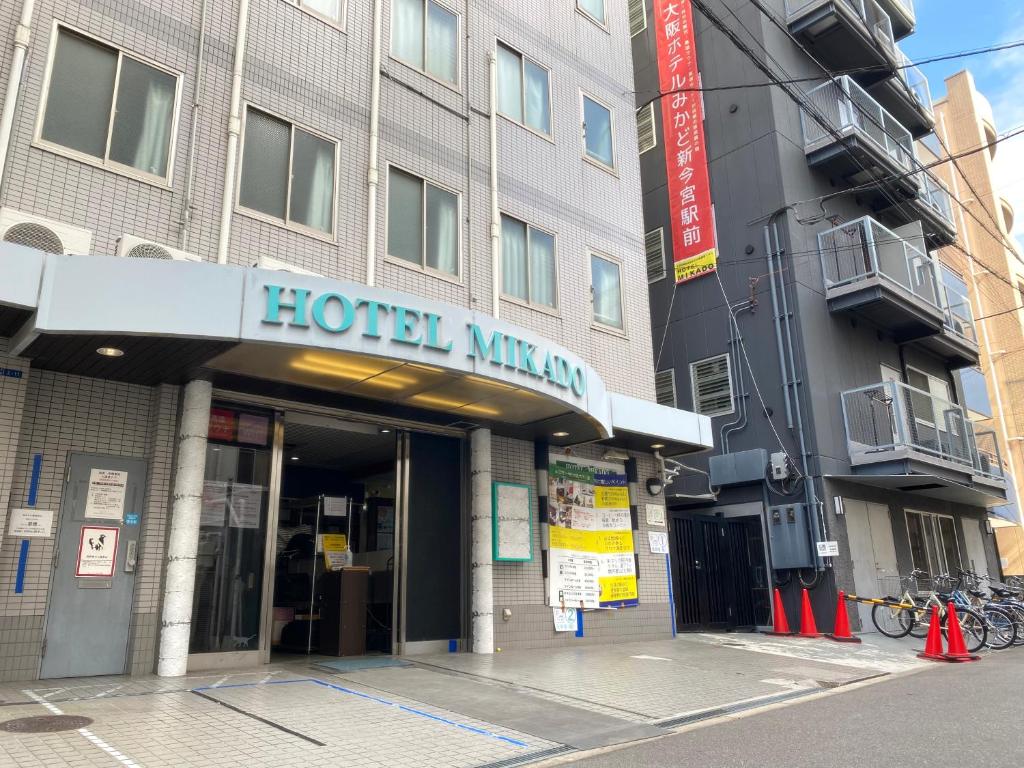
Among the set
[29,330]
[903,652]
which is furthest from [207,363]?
[903,652]

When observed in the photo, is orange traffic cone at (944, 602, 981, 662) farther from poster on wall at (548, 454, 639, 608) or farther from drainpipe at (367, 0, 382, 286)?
drainpipe at (367, 0, 382, 286)

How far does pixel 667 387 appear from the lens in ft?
66.1

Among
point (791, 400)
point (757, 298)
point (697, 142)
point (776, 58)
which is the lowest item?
point (791, 400)

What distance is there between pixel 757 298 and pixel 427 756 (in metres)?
14.9

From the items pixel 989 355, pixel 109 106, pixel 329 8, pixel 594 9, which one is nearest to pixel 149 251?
pixel 109 106

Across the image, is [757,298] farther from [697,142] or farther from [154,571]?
[154,571]

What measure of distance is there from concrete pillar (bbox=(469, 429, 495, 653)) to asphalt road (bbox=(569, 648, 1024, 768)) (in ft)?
15.3

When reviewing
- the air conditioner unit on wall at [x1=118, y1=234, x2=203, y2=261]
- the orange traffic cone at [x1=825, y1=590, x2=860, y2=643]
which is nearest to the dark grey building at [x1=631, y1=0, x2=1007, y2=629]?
the orange traffic cone at [x1=825, y1=590, x2=860, y2=643]

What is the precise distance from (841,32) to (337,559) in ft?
58.8

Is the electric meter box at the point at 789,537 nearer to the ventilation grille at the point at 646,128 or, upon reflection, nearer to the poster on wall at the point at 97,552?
the ventilation grille at the point at 646,128

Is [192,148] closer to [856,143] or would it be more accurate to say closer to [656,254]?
[656,254]

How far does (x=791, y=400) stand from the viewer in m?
17.0

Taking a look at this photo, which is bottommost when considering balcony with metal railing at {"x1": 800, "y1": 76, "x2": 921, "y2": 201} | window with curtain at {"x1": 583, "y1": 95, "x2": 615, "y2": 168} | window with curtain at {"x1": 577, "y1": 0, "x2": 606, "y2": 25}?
window with curtain at {"x1": 583, "y1": 95, "x2": 615, "y2": 168}

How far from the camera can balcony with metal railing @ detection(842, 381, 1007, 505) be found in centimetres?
1644
